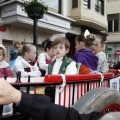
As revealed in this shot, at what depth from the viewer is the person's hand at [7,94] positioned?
1.08 meters

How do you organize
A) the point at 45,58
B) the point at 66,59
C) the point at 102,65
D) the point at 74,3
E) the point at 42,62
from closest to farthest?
the point at 66,59 → the point at 102,65 → the point at 42,62 → the point at 45,58 → the point at 74,3

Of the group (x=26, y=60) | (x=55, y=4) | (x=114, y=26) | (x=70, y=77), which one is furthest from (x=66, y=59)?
(x=114, y=26)

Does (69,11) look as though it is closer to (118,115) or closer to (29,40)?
(29,40)

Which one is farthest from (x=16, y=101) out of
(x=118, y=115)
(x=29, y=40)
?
(x=29, y=40)

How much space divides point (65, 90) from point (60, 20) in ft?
37.1

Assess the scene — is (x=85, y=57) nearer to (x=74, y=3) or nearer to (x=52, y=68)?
(x=52, y=68)

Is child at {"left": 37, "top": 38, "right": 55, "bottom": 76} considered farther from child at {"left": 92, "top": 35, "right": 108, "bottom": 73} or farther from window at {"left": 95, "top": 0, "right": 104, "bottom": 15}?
window at {"left": 95, "top": 0, "right": 104, "bottom": 15}

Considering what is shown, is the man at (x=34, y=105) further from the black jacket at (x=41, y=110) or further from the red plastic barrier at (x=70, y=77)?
the red plastic barrier at (x=70, y=77)

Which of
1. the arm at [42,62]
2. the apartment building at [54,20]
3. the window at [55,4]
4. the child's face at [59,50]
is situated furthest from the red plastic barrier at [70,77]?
the window at [55,4]

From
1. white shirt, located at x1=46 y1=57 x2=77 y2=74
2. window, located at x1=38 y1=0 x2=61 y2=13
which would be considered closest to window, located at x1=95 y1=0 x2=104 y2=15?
window, located at x1=38 y1=0 x2=61 y2=13

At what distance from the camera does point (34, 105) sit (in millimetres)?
1191

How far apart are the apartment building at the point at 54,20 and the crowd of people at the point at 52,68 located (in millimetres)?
5813

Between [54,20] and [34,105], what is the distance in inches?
466

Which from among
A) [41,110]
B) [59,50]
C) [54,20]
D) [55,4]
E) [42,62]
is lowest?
[41,110]
